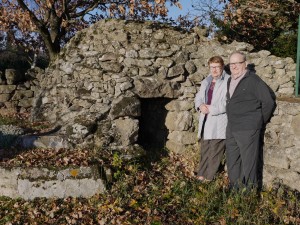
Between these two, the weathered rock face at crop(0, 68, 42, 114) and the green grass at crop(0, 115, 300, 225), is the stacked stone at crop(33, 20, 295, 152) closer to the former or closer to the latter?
the green grass at crop(0, 115, 300, 225)

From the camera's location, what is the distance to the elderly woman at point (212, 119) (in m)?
5.08

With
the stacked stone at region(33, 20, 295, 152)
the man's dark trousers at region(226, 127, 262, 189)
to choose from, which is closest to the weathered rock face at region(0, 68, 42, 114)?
the stacked stone at region(33, 20, 295, 152)

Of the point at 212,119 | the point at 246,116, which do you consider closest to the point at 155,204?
the point at 212,119

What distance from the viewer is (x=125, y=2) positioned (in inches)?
367

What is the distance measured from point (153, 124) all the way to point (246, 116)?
232cm

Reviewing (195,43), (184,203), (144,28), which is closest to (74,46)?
(144,28)

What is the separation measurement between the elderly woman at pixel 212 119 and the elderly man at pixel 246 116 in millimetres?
163

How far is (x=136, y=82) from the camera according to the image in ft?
20.2

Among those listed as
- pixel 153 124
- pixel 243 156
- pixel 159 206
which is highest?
pixel 153 124

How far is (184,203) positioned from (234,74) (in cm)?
190

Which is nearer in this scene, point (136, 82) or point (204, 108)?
point (204, 108)

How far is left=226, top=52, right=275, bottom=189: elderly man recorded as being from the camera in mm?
4738

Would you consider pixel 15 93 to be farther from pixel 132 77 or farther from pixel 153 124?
pixel 153 124

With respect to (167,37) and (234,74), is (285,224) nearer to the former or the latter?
(234,74)
